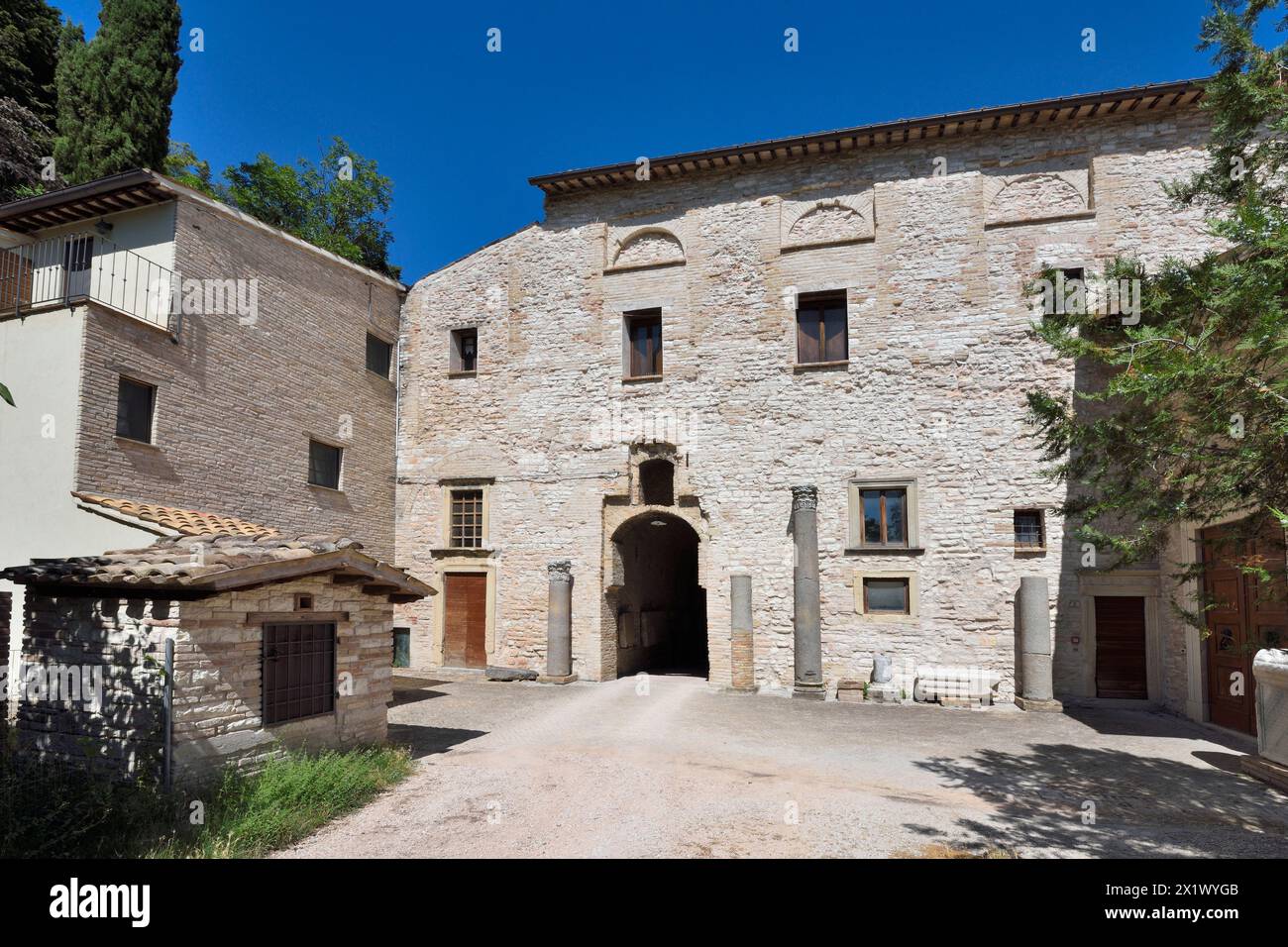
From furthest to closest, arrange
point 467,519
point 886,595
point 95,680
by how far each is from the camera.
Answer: point 467,519 < point 886,595 < point 95,680

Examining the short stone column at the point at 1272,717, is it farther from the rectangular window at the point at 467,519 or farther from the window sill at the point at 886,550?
the rectangular window at the point at 467,519

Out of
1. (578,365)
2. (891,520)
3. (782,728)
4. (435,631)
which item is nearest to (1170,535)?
(891,520)

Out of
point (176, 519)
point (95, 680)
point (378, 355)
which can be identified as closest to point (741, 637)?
point (176, 519)

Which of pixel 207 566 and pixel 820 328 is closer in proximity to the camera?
pixel 207 566

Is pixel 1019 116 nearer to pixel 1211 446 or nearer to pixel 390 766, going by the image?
pixel 1211 446

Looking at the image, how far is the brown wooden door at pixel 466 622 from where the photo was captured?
1684cm

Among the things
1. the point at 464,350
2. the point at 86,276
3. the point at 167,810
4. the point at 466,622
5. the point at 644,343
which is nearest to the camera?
the point at 167,810

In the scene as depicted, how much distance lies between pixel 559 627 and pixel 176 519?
805 cm

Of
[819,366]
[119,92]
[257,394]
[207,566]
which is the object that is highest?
[119,92]

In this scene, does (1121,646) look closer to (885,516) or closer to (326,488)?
(885,516)

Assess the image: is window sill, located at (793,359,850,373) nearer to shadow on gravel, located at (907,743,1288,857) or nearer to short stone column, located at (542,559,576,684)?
short stone column, located at (542,559,576,684)

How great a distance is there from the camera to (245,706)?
23.0 feet

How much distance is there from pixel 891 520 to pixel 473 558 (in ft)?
31.8

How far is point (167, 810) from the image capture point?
592cm
